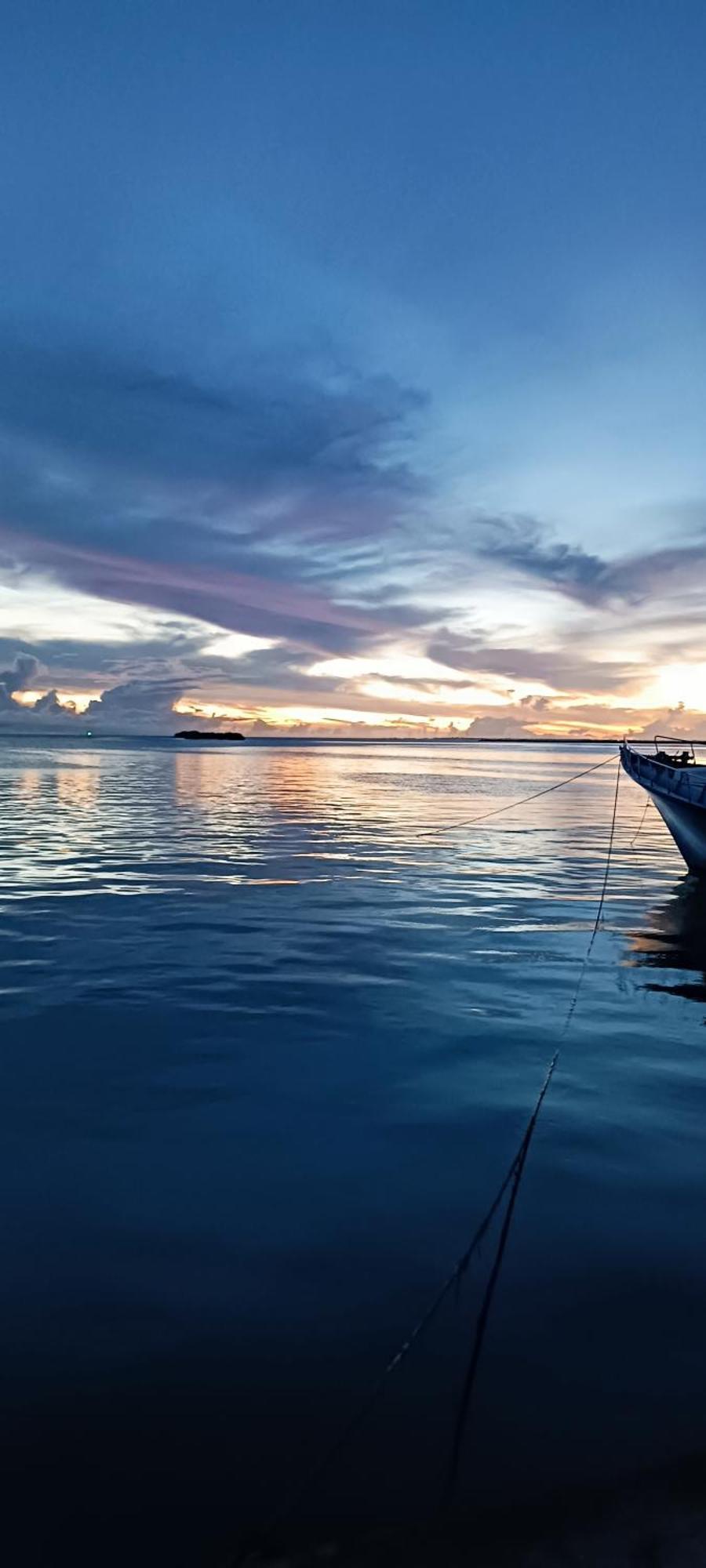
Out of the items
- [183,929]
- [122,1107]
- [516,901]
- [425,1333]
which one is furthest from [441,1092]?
[516,901]

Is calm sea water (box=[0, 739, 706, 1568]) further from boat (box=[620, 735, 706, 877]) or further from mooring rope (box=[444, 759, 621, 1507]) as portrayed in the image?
boat (box=[620, 735, 706, 877])

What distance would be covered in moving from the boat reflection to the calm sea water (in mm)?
122

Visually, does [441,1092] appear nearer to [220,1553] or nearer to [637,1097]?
[637,1097]

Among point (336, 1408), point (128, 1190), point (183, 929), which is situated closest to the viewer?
point (336, 1408)

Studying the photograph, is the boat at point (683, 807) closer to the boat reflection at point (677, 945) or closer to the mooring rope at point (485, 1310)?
the boat reflection at point (677, 945)

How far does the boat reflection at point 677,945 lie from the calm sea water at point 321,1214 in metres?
0.12

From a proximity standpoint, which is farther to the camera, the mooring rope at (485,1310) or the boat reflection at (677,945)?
the boat reflection at (677,945)

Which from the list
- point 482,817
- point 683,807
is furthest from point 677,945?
point 482,817

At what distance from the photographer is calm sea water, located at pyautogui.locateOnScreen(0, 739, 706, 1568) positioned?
368 centimetres

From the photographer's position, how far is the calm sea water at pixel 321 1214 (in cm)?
368

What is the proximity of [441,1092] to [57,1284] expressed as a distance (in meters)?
3.87

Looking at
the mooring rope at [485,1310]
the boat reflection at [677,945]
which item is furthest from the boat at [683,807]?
the mooring rope at [485,1310]

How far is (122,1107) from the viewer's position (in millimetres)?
7512

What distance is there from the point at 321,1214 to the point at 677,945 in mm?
10826
